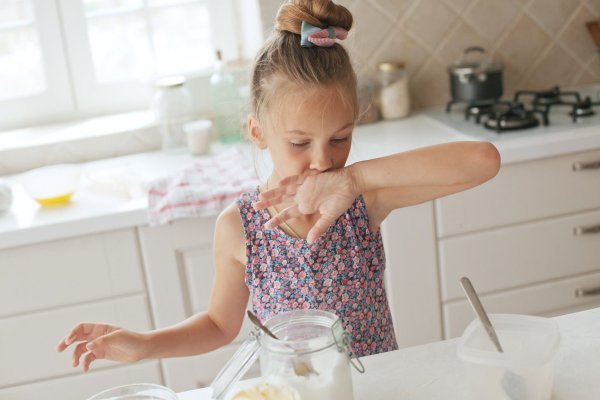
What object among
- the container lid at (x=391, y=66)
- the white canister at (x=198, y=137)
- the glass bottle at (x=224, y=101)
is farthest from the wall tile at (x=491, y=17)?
the white canister at (x=198, y=137)

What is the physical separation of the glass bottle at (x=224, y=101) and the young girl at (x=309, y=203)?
1280 millimetres

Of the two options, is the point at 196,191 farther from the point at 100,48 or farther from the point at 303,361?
the point at 303,361

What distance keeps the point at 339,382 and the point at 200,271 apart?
129 cm

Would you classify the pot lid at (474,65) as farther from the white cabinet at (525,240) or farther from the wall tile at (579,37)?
the white cabinet at (525,240)

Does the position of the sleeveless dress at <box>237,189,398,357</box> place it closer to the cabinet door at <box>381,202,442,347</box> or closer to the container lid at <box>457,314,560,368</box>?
the container lid at <box>457,314,560,368</box>

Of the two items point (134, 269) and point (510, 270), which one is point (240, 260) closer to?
point (134, 269)

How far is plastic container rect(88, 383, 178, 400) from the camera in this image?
102 cm

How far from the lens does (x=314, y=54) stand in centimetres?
128

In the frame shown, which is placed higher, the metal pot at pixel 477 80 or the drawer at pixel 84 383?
the metal pot at pixel 477 80

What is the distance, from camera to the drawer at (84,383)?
87.6 inches

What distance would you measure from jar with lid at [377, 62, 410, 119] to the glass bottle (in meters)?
0.47

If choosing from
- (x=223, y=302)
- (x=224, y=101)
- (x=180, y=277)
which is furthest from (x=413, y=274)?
(x=223, y=302)

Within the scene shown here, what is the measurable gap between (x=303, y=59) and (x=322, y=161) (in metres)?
0.17

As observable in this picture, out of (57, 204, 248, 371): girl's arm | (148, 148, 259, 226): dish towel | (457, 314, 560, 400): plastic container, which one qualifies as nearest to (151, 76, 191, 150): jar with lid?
(148, 148, 259, 226): dish towel
